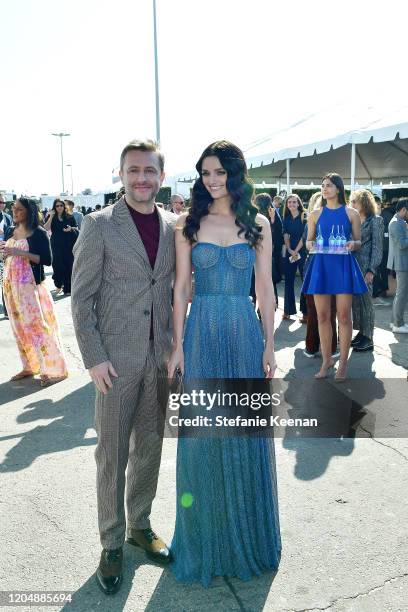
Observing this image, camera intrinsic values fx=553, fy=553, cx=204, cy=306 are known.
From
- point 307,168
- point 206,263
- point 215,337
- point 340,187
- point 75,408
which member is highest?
point 307,168

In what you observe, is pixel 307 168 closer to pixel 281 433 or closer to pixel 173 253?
pixel 281 433

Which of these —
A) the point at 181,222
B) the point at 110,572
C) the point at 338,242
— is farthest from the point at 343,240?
the point at 110,572

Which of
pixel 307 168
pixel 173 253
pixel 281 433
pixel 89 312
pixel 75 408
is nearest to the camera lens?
pixel 89 312

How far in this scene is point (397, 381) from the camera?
539cm

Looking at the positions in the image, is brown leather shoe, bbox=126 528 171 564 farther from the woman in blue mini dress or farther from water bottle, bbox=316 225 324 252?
water bottle, bbox=316 225 324 252

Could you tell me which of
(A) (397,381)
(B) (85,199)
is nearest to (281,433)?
(A) (397,381)

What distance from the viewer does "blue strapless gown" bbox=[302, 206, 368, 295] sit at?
17.3 feet

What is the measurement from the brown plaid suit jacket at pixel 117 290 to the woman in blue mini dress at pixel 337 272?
119 inches

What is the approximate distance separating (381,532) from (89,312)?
75.1 inches

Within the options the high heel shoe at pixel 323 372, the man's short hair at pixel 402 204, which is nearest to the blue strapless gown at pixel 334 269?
the high heel shoe at pixel 323 372

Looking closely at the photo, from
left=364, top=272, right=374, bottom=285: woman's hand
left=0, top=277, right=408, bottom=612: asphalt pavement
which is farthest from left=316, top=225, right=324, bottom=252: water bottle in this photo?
left=0, top=277, right=408, bottom=612: asphalt pavement

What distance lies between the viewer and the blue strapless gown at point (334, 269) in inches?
207

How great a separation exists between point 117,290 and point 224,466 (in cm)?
94

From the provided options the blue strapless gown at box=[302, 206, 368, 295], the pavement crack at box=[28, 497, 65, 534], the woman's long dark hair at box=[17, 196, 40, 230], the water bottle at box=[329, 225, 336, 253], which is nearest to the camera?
the pavement crack at box=[28, 497, 65, 534]
